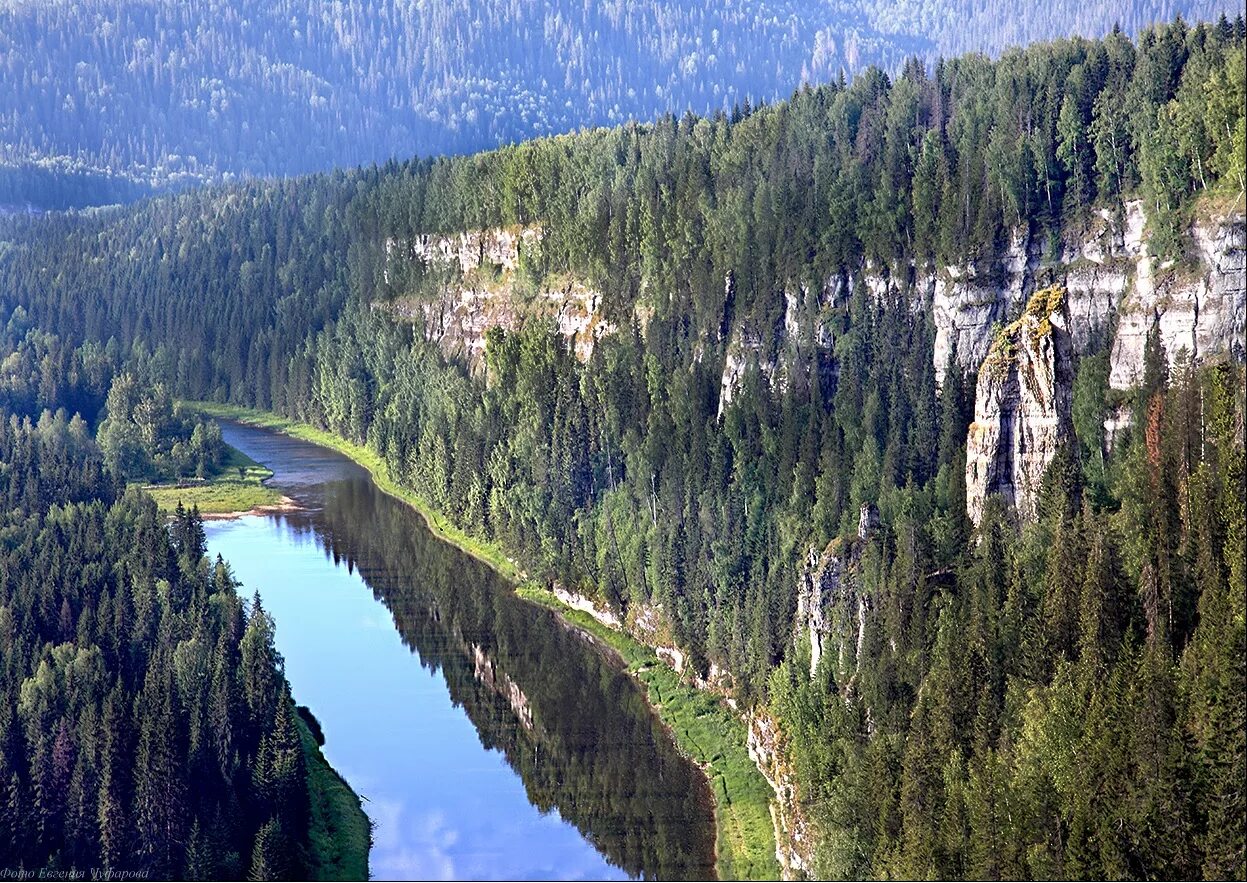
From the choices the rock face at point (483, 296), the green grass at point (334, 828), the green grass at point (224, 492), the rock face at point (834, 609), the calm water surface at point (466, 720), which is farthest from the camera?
the green grass at point (224, 492)

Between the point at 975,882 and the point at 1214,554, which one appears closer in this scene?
the point at 975,882

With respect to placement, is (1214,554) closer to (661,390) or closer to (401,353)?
(661,390)

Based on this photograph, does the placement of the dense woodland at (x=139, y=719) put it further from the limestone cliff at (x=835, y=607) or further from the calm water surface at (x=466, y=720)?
the limestone cliff at (x=835, y=607)

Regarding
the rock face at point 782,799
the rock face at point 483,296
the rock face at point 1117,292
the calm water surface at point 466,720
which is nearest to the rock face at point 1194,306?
the rock face at point 1117,292

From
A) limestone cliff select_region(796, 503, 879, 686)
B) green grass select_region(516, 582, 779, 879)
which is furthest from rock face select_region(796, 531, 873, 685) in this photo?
green grass select_region(516, 582, 779, 879)

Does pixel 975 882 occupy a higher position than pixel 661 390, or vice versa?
pixel 661 390

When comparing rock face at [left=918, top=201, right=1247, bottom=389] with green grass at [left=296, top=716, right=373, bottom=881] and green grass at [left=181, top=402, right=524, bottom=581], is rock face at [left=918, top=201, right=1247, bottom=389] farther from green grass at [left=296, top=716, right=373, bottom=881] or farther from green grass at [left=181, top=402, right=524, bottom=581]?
green grass at [left=296, top=716, right=373, bottom=881]

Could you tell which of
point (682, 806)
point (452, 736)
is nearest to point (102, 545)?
point (452, 736)

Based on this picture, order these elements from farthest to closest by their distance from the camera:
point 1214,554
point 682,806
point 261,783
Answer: point 682,806
point 261,783
point 1214,554
